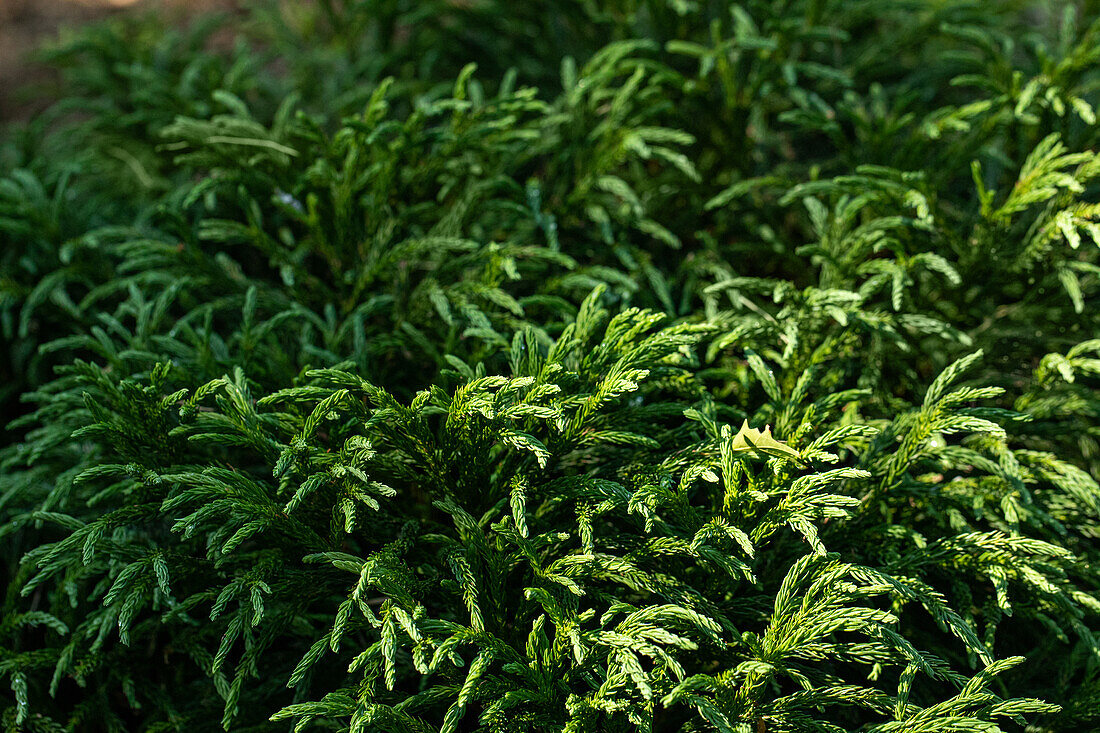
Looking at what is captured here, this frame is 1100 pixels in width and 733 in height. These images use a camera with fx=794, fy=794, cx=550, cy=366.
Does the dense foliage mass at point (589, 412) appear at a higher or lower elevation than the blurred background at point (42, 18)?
lower

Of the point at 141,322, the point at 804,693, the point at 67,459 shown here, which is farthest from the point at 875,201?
the point at 67,459

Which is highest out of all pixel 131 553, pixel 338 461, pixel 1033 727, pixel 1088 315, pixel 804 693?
pixel 338 461

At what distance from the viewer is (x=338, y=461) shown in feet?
5.64

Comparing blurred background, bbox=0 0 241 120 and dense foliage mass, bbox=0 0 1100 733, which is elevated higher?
Result: blurred background, bbox=0 0 241 120

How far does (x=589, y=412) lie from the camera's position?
5.88ft

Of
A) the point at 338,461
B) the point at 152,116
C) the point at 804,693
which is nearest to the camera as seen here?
the point at 804,693

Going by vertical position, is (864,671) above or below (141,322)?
below

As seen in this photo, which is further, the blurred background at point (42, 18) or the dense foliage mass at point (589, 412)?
the blurred background at point (42, 18)

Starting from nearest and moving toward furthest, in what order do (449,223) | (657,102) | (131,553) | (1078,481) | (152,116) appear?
(131,553) → (1078,481) → (449,223) → (657,102) → (152,116)

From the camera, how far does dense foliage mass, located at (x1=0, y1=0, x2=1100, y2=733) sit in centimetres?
167

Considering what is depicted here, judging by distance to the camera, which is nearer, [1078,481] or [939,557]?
[939,557]

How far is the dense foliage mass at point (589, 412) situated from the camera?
1.67 m

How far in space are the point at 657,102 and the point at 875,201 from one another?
0.85m

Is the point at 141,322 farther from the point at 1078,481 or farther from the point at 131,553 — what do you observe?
the point at 1078,481
